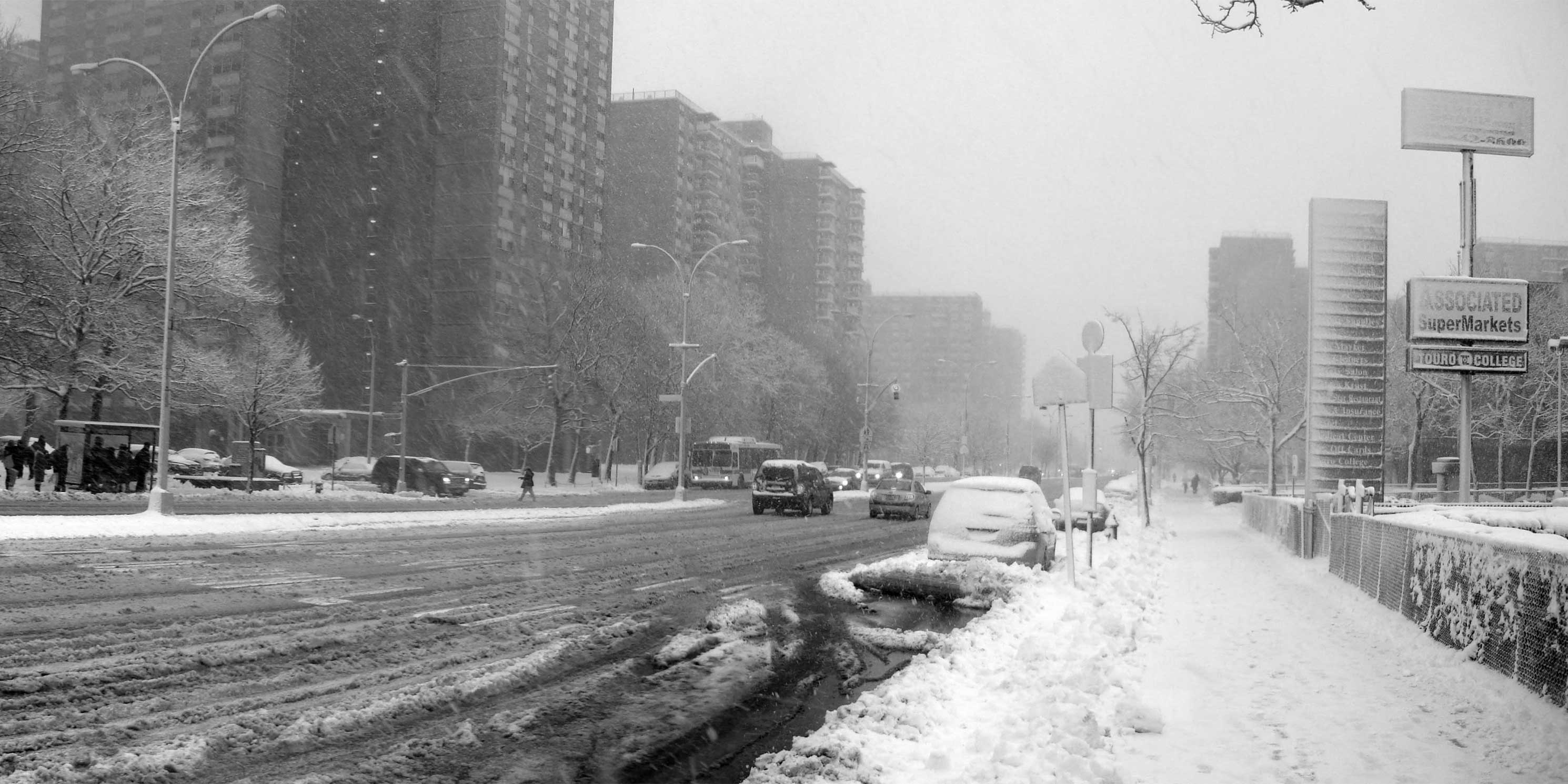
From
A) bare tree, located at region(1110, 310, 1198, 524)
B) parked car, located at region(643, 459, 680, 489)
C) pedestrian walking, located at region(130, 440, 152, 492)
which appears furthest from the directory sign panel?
parked car, located at region(643, 459, 680, 489)

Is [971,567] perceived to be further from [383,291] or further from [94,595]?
[383,291]

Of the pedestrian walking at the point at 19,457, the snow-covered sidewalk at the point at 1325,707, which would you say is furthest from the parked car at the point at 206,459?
the snow-covered sidewalk at the point at 1325,707

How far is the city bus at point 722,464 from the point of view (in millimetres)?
62719

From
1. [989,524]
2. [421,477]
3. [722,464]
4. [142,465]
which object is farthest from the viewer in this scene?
[722,464]

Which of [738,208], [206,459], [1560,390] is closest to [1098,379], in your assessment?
[1560,390]

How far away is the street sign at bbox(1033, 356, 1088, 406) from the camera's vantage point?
49.0 ft

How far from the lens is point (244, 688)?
709 centimetres

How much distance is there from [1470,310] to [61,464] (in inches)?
1400

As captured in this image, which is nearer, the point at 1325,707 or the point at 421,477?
the point at 1325,707

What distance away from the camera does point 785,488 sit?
114ft

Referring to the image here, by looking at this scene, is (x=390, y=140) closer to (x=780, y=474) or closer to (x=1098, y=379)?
(x=780, y=474)

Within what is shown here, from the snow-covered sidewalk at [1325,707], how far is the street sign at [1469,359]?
399 inches

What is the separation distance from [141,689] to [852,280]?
152475 mm

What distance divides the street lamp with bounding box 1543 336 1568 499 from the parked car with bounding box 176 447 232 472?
2018 inches
